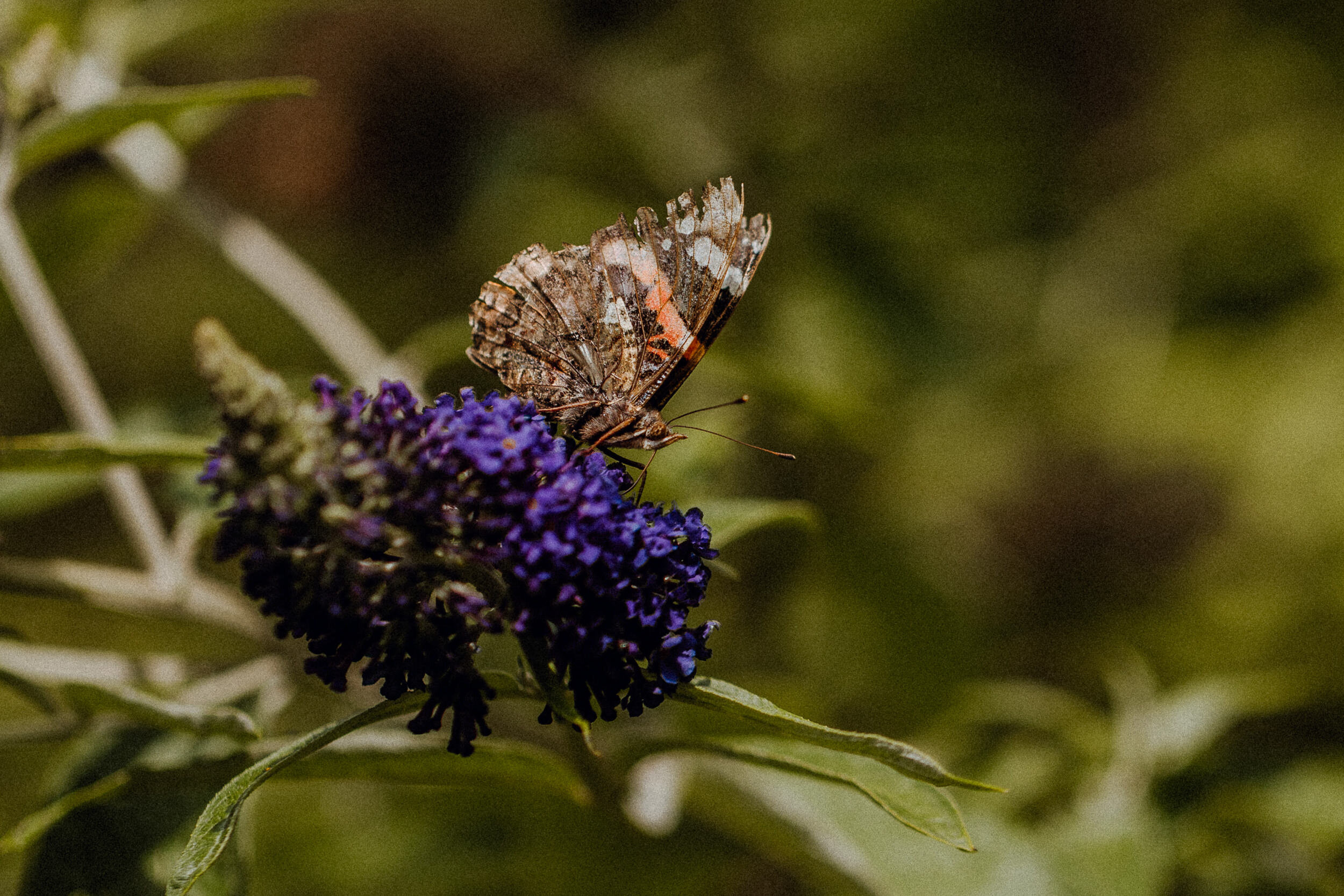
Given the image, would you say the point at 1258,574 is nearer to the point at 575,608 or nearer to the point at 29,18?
the point at 575,608

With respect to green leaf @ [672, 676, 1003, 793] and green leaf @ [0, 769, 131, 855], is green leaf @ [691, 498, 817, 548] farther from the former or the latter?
green leaf @ [0, 769, 131, 855]

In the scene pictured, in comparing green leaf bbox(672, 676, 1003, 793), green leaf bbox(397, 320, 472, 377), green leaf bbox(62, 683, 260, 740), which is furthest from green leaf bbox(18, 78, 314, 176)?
green leaf bbox(672, 676, 1003, 793)

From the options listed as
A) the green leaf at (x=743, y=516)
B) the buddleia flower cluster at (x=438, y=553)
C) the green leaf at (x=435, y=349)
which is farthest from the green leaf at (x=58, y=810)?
the green leaf at (x=435, y=349)

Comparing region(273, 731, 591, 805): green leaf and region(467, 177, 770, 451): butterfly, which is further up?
region(467, 177, 770, 451): butterfly

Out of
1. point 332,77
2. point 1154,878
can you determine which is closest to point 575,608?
point 1154,878

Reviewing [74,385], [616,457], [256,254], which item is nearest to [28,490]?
[74,385]

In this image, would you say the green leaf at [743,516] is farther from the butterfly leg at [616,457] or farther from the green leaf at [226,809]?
the green leaf at [226,809]
